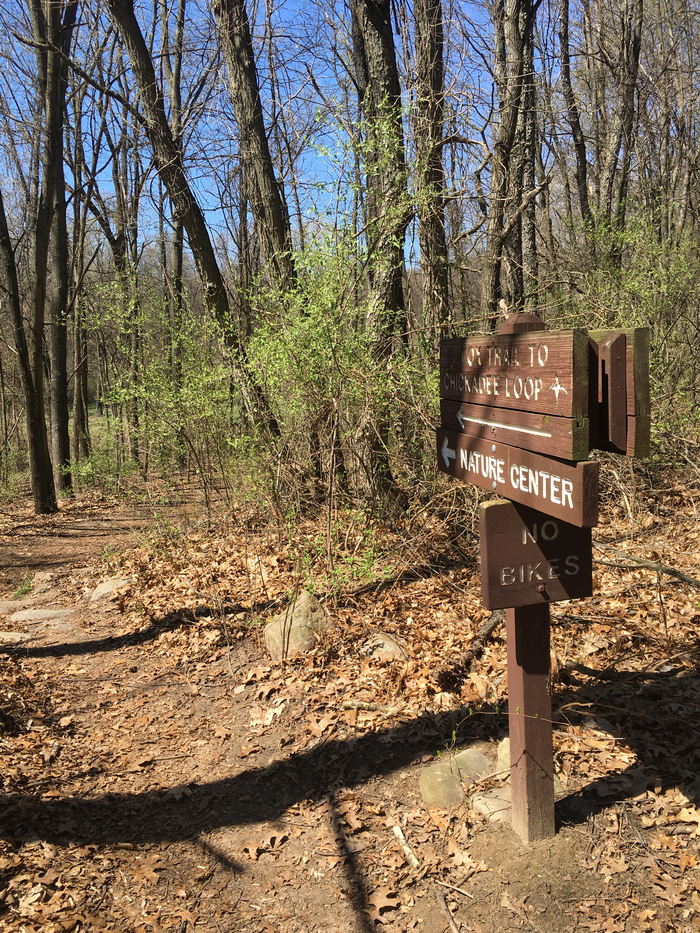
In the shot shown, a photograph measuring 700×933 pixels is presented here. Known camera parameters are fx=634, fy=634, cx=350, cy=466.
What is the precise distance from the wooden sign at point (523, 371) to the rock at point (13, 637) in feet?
18.0

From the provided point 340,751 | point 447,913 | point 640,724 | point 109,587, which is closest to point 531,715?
point 447,913

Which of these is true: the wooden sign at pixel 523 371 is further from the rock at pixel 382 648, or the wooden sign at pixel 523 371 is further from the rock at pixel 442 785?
the rock at pixel 382 648

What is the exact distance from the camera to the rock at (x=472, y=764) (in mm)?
3773

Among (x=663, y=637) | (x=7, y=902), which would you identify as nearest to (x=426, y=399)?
(x=663, y=637)

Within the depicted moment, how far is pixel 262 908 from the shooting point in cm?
330

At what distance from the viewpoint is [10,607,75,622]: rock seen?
7.25 m

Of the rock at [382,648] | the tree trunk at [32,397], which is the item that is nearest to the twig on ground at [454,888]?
the rock at [382,648]

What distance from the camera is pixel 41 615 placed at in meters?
7.37

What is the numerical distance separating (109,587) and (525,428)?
262 inches

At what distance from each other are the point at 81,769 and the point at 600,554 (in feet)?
15.6

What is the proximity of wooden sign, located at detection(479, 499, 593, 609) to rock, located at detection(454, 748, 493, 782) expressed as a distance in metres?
1.50

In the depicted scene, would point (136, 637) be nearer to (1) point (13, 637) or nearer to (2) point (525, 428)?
(1) point (13, 637)

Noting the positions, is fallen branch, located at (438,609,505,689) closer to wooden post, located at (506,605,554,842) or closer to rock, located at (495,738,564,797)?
rock, located at (495,738,564,797)

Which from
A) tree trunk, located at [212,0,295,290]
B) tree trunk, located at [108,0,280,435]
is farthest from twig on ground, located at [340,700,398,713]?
tree trunk, located at [212,0,295,290]
